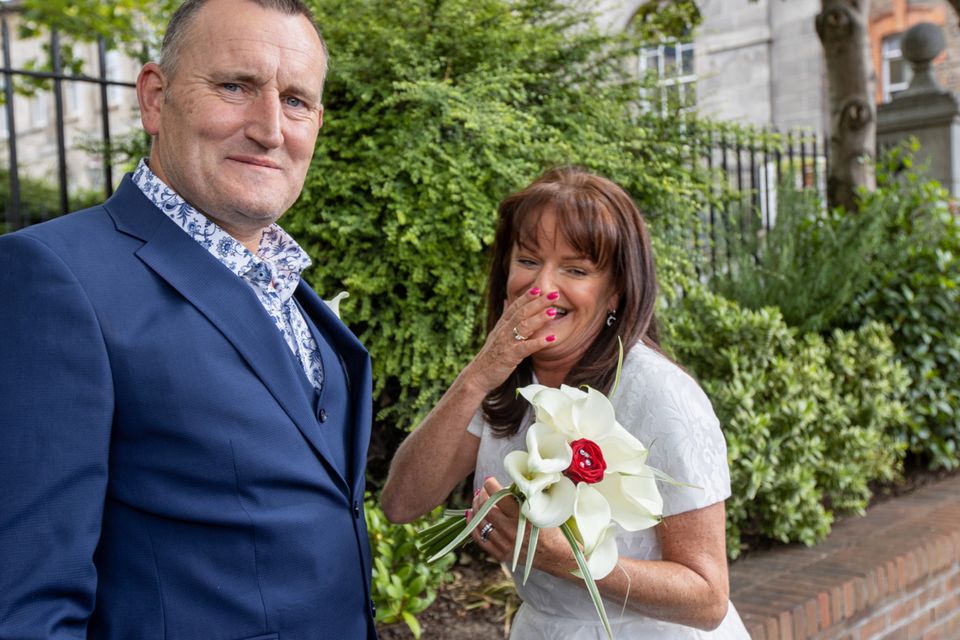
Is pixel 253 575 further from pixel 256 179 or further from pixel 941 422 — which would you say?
pixel 941 422

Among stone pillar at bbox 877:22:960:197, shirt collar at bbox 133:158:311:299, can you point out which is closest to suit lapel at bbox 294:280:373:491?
shirt collar at bbox 133:158:311:299

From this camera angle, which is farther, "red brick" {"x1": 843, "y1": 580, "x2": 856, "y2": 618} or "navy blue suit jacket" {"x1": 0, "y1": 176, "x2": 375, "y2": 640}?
"red brick" {"x1": 843, "y1": 580, "x2": 856, "y2": 618}

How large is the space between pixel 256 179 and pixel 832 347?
4.71 m

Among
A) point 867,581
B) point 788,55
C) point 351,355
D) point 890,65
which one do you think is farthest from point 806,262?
point 890,65

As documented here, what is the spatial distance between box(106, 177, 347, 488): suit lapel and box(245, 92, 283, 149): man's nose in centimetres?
23

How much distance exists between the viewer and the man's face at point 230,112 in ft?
5.46

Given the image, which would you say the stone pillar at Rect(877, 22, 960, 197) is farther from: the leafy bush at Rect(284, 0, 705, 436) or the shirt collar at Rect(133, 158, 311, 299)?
the shirt collar at Rect(133, 158, 311, 299)

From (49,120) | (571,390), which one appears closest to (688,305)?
(571,390)

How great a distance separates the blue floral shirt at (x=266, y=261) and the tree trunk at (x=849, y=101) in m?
6.30

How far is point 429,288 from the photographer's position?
400 cm

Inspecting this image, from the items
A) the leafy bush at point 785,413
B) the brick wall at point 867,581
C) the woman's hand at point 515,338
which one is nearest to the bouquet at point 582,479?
the woman's hand at point 515,338

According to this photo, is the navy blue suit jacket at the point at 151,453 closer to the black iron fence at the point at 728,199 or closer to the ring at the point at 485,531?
the ring at the point at 485,531

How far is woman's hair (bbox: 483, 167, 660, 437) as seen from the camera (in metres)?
2.18

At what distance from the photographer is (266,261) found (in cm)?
184
